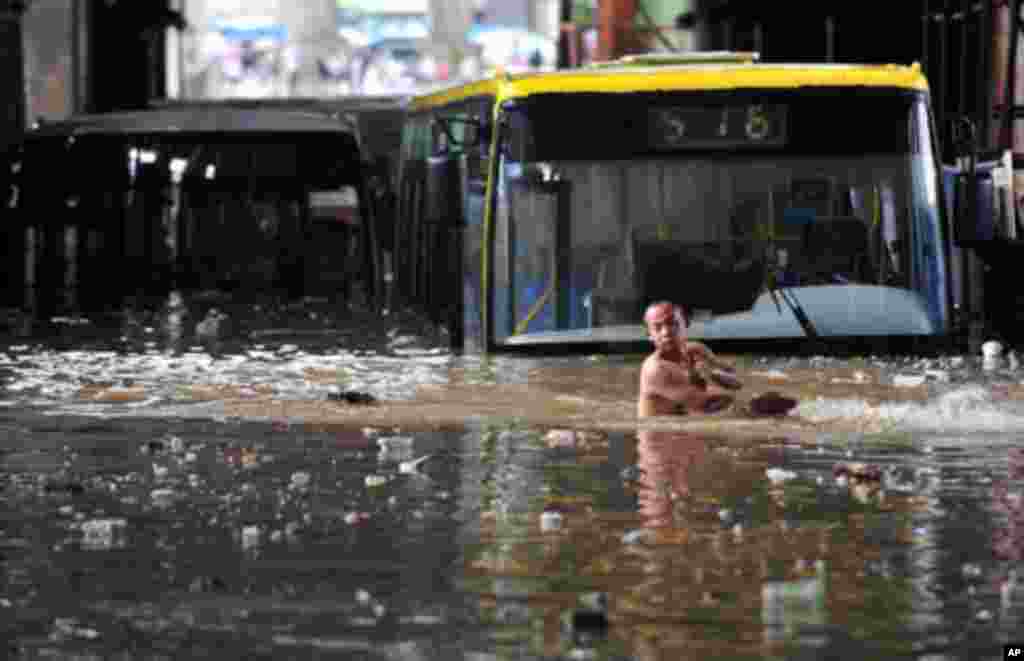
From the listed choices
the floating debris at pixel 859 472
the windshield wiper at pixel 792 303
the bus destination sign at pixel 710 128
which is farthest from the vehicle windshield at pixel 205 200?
the floating debris at pixel 859 472

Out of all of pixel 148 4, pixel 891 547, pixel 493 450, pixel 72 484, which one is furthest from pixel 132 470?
pixel 148 4

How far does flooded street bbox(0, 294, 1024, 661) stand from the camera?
10.3 m

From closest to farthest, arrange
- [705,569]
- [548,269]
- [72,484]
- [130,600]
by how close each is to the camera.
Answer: [130,600] < [705,569] < [72,484] < [548,269]

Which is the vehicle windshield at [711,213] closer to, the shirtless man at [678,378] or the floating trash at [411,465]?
the shirtless man at [678,378]

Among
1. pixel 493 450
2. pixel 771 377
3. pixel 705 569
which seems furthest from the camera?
pixel 771 377

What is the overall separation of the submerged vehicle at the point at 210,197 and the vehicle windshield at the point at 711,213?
456 inches

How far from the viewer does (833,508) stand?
13984 millimetres

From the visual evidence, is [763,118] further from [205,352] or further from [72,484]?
[72,484]

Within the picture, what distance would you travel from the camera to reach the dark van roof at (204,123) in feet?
122

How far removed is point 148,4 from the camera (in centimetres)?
7331

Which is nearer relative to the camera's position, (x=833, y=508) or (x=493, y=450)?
(x=833, y=508)

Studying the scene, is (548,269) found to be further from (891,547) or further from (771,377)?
(891,547)

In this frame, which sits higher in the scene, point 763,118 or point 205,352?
point 763,118

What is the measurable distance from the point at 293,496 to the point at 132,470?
1.51 m
